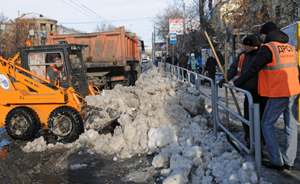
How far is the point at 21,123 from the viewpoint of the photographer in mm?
6703

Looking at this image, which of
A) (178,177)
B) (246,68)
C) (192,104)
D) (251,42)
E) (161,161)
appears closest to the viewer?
(178,177)

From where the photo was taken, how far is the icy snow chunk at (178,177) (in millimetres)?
3689

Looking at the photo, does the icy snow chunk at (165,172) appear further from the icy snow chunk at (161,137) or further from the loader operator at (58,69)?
the loader operator at (58,69)

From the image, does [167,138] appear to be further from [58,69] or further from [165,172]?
[58,69]

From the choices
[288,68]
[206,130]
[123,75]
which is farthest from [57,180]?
[123,75]

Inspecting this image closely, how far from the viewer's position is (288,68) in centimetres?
382

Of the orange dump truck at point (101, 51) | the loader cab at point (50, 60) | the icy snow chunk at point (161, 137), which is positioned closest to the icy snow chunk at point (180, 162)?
the icy snow chunk at point (161, 137)

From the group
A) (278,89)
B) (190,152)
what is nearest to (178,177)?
(190,152)

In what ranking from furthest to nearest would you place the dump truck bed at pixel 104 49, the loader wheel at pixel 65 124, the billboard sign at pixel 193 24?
the billboard sign at pixel 193 24 < the dump truck bed at pixel 104 49 < the loader wheel at pixel 65 124

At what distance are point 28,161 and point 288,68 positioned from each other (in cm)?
461

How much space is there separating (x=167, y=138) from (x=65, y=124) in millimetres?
2463

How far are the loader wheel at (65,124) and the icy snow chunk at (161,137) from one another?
184 centimetres

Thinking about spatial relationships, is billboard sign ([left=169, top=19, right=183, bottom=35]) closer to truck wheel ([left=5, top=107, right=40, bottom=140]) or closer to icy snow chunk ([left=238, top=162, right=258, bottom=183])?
truck wheel ([left=5, top=107, right=40, bottom=140])

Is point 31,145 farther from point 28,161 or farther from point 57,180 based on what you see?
point 57,180
